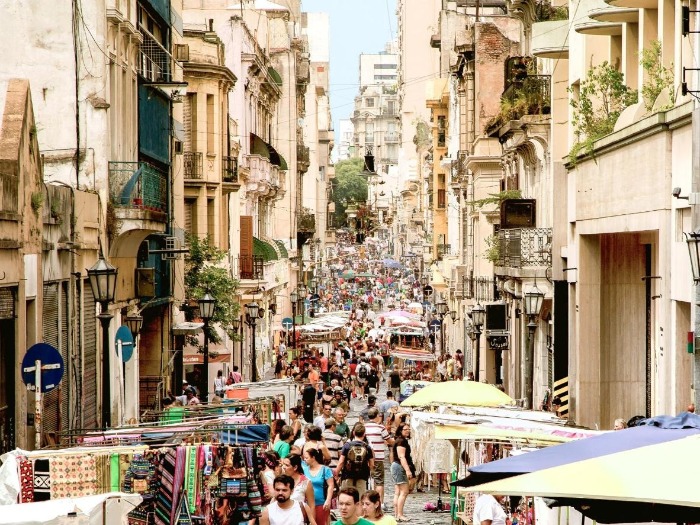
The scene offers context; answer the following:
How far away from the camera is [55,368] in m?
16.0

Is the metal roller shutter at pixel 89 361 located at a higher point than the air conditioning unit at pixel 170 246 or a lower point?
lower

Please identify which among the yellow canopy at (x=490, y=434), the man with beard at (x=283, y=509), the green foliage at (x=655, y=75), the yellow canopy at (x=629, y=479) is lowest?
the man with beard at (x=283, y=509)

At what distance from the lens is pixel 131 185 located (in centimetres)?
2814

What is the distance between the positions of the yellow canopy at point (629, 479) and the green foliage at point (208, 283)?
104 ft

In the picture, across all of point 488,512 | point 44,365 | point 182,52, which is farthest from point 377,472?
point 182,52

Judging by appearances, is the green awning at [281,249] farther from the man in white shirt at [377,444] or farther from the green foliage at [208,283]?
the man in white shirt at [377,444]

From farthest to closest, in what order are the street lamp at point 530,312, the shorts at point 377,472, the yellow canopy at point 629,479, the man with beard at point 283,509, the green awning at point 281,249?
1. the green awning at point 281,249
2. the street lamp at point 530,312
3. the shorts at point 377,472
4. the man with beard at point 283,509
5. the yellow canopy at point 629,479

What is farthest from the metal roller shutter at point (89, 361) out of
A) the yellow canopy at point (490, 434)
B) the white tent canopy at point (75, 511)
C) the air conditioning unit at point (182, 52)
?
the air conditioning unit at point (182, 52)

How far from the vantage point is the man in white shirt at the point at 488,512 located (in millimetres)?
16625

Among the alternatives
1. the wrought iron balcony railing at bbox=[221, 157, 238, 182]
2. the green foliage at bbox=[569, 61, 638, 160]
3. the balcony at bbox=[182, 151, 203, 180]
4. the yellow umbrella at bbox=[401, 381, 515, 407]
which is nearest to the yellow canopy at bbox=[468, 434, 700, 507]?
the yellow umbrella at bbox=[401, 381, 515, 407]

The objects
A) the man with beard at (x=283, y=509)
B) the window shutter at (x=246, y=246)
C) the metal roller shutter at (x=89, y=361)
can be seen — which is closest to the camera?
the man with beard at (x=283, y=509)

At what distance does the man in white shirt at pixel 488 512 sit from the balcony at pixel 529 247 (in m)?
15.9

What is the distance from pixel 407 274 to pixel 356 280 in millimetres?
5708

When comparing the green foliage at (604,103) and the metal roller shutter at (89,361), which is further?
the metal roller shutter at (89,361)
